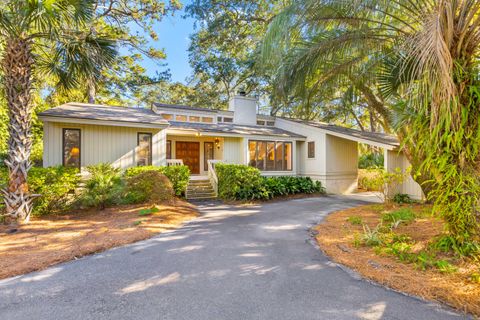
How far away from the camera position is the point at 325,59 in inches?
259

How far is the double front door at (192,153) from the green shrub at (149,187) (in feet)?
19.4

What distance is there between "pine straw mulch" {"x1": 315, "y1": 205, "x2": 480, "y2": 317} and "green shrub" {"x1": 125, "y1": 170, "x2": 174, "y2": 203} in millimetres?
5511

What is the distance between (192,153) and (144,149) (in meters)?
4.39

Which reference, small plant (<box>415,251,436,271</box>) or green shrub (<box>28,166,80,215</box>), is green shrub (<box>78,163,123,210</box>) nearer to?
green shrub (<box>28,166,80,215</box>)

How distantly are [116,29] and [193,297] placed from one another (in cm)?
1694

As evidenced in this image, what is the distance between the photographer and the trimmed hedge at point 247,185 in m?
10.5

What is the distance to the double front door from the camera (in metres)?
14.9

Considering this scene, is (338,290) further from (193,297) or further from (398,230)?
(398,230)

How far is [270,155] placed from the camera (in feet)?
47.5

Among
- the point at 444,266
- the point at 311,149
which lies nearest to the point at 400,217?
the point at 444,266

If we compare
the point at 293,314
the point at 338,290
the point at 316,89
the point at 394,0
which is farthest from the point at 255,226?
the point at 394,0

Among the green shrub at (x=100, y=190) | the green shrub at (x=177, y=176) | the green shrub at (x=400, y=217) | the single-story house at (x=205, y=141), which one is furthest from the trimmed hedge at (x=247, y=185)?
the green shrub at (x=400, y=217)

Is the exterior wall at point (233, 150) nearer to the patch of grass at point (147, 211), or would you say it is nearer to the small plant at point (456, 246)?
the patch of grass at point (147, 211)

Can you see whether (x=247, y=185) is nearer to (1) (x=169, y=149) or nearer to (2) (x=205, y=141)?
(2) (x=205, y=141)
